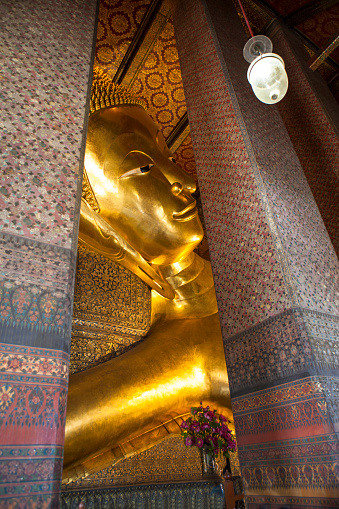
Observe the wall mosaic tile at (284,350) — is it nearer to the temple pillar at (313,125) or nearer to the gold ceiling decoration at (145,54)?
the temple pillar at (313,125)

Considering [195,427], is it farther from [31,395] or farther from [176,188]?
[31,395]

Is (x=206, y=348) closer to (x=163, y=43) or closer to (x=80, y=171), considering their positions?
(x=80, y=171)

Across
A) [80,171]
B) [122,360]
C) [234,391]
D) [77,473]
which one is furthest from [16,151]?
[77,473]

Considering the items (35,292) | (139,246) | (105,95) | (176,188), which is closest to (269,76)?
(176,188)

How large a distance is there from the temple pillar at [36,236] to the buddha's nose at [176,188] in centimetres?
121

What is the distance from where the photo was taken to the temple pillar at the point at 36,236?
894 mm

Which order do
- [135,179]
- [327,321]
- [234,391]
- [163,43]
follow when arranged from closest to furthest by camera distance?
[327,321]
[234,391]
[135,179]
[163,43]

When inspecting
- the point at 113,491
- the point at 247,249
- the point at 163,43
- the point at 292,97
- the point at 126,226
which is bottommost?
the point at 113,491

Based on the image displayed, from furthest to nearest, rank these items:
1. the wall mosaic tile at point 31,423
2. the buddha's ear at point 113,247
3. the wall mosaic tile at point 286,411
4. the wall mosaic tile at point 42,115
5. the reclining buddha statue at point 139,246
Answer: the buddha's ear at point 113,247 < the reclining buddha statue at point 139,246 < the wall mosaic tile at point 286,411 < the wall mosaic tile at point 42,115 < the wall mosaic tile at point 31,423

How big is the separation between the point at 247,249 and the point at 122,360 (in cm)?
144

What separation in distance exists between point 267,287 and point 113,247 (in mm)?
1790

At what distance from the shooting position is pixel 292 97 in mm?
3270

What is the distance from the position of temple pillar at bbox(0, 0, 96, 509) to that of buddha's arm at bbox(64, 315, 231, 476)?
144 centimetres

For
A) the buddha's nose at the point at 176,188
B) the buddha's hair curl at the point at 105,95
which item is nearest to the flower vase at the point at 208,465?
the buddha's nose at the point at 176,188
